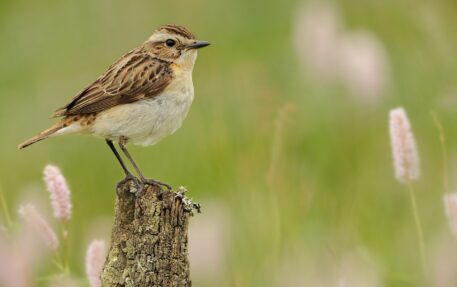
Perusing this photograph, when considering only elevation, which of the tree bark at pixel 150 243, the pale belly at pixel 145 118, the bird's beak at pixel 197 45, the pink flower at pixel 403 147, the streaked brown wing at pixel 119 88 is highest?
the bird's beak at pixel 197 45

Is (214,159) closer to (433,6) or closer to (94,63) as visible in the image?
(433,6)

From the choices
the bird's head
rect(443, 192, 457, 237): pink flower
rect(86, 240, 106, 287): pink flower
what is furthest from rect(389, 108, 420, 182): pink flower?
the bird's head

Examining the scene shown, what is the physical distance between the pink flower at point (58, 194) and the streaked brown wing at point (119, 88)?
137 centimetres

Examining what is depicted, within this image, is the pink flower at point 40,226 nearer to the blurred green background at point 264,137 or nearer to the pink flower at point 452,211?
the blurred green background at point 264,137

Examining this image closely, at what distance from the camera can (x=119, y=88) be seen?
820 cm

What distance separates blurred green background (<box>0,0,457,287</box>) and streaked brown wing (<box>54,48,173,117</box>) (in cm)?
65

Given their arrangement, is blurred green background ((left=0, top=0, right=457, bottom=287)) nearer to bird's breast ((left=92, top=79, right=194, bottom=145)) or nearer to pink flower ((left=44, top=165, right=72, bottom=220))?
bird's breast ((left=92, top=79, right=194, bottom=145))

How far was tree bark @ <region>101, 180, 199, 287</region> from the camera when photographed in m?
6.08

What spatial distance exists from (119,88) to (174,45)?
0.62 meters

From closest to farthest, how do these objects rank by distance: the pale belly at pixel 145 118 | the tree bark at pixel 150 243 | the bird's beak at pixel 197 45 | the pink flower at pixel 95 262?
the tree bark at pixel 150 243 → the pink flower at pixel 95 262 → the pale belly at pixel 145 118 → the bird's beak at pixel 197 45

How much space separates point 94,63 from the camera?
602 inches

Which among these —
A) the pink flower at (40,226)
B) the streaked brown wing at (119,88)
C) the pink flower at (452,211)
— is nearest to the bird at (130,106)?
the streaked brown wing at (119,88)

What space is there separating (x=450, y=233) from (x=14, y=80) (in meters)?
8.16

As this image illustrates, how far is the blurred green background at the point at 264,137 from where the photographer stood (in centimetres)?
787
